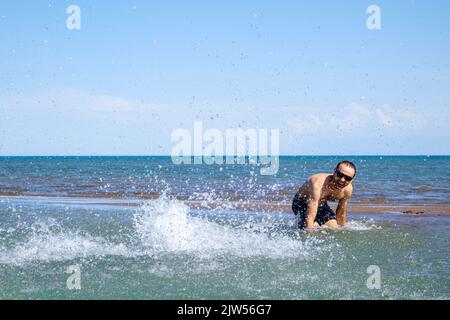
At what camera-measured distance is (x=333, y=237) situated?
8734 millimetres

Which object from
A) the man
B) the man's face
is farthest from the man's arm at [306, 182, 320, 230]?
the man's face

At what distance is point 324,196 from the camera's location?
917cm

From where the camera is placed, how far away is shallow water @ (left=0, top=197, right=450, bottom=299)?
5473 millimetres

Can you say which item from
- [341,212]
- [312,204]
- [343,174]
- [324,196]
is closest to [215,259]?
[312,204]

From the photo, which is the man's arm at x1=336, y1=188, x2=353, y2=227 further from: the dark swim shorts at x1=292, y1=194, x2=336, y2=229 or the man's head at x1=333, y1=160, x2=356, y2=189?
the man's head at x1=333, y1=160, x2=356, y2=189

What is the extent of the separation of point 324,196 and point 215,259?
301cm

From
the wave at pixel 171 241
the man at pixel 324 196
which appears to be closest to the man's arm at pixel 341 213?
the man at pixel 324 196

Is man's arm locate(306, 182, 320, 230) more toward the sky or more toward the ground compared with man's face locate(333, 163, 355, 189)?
more toward the ground

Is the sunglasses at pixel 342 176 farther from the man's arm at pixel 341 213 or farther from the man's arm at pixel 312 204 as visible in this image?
the man's arm at pixel 341 213

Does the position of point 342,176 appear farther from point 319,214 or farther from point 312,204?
point 319,214

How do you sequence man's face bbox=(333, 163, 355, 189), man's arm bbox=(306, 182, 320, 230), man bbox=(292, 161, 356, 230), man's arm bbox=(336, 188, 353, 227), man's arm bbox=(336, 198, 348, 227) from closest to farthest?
man's face bbox=(333, 163, 355, 189), man bbox=(292, 161, 356, 230), man's arm bbox=(306, 182, 320, 230), man's arm bbox=(336, 188, 353, 227), man's arm bbox=(336, 198, 348, 227)
